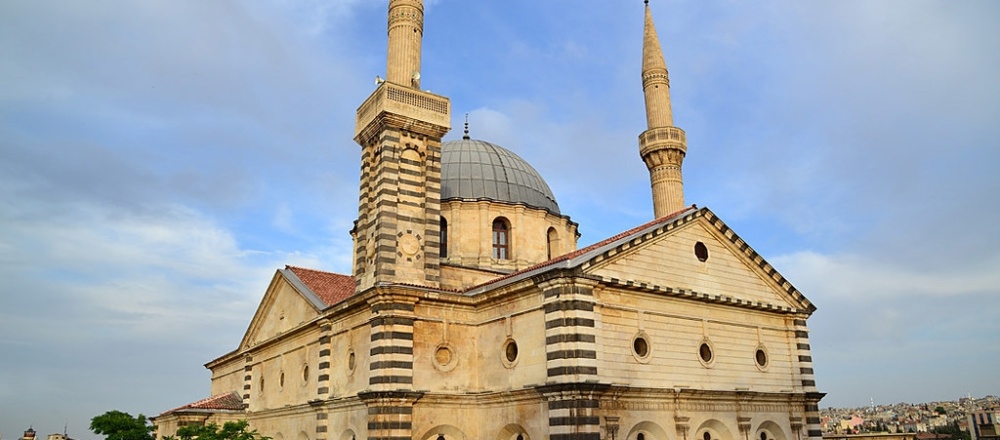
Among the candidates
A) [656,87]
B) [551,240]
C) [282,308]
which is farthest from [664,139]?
[282,308]

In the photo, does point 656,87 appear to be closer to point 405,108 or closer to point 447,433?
point 405,108

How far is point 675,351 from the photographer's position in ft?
70.9

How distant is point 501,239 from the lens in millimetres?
29047

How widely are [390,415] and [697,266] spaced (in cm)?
1042

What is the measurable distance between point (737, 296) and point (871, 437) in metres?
22.0

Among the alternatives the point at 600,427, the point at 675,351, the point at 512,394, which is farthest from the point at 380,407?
the point at 675,351

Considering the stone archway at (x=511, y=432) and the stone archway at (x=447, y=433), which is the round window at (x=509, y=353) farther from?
the stone archway at (x=447, y=433)

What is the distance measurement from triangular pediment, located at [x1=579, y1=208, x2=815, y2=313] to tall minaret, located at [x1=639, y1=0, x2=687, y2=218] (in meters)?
5.66

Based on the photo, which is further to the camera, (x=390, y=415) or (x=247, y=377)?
(x=247, y=377)

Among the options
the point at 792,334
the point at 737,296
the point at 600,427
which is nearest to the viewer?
the point at 600,427

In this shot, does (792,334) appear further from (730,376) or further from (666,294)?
(666,294)

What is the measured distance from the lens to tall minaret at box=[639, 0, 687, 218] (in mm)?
30281

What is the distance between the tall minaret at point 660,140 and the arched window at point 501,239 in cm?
652

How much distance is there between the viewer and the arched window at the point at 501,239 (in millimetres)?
28641
